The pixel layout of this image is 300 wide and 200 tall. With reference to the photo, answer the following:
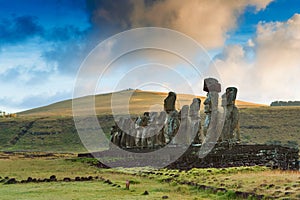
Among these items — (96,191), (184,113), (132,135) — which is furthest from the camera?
(132,135)

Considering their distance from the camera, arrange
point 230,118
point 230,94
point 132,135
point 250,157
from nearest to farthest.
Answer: point 250,157
point 230,118
point 230,94
point 132,135

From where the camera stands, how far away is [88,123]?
118188 millimetres

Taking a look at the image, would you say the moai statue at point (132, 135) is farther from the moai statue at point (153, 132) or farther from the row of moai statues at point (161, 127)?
the moai statue at point (153, 132)

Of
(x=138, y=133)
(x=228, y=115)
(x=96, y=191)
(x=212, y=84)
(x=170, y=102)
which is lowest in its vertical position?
(x=96, y=191)

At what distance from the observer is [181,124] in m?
36.8

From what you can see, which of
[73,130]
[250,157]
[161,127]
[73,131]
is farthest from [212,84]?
[73,130]

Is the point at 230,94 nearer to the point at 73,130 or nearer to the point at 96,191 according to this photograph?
the point at 96,191

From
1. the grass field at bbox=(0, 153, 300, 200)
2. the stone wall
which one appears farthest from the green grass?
the stone wall

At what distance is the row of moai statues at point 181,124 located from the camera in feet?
104

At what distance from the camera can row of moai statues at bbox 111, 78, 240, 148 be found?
104 ft

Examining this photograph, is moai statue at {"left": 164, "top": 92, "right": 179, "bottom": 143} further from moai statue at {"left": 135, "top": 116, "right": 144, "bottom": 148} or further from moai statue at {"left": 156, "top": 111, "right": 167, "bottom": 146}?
moai statue at {"left": 135, "top": 116, "right": 144, "bottom": 148}

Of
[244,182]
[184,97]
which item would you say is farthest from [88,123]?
[244,182]

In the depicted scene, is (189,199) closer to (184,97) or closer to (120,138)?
(120,138)

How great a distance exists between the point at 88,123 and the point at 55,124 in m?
7.88
